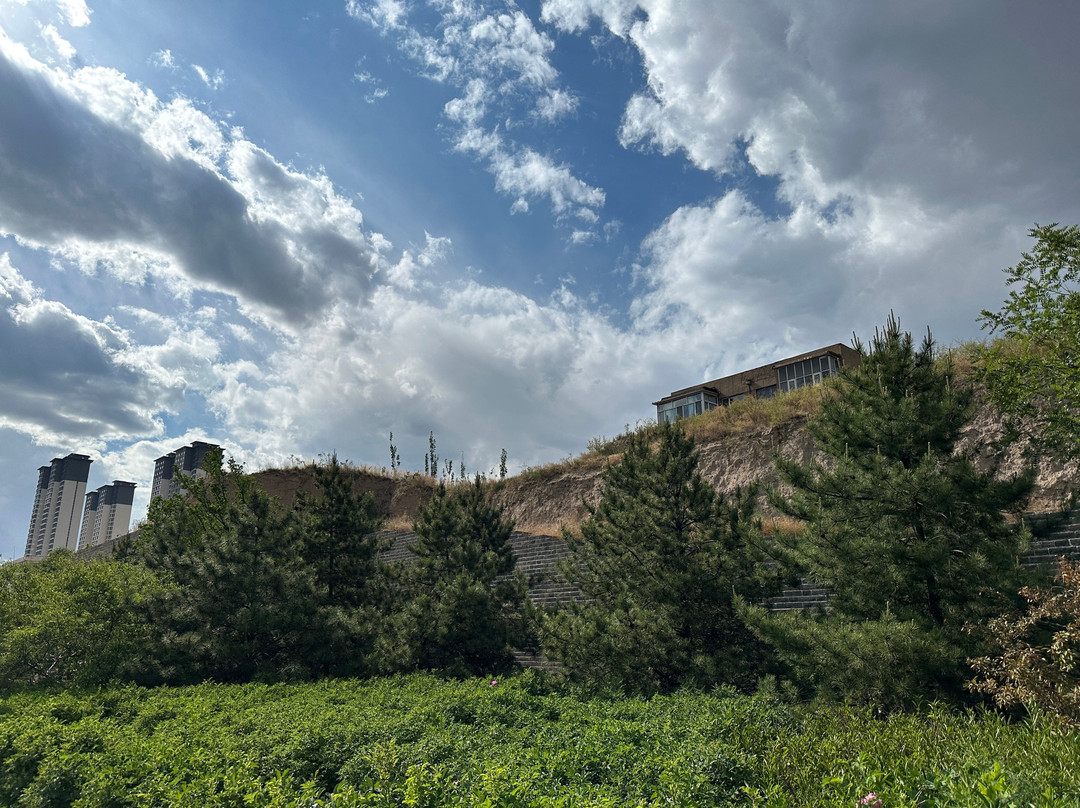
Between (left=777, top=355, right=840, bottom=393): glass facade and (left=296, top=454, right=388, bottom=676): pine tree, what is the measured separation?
24178 mm

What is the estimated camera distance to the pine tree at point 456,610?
13.8 m

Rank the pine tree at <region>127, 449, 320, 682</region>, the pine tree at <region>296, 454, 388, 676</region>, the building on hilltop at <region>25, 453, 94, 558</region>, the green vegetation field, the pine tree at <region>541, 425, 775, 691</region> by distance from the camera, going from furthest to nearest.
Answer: the building on hilltop at <region>25, 453, 94, 558</region> → the pine tree at <region>296, 454, 388, 676</region> → the pine tree at <region>127, 449, 320, 682</region> → the pine tree at <region>541, 425, 775, 691</region> → the green vegetation field

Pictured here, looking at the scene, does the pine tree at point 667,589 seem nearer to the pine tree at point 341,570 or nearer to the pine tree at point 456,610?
the pine tree at point 456,610

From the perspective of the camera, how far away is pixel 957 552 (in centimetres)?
871

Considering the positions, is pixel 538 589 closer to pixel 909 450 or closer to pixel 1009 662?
pixel 909 450

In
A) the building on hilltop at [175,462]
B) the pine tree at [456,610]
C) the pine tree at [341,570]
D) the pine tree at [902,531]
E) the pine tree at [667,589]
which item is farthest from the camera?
the building on hilltop at [175,462]

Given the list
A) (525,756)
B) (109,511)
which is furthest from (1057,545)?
(109,511)

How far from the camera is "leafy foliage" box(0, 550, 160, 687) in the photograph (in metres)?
12.4

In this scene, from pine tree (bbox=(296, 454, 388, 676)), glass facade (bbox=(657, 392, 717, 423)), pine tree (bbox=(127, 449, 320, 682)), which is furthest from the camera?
glass facade (bbox=(657, 392, 717, 423))

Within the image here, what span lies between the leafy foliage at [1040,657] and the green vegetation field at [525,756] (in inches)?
15.2

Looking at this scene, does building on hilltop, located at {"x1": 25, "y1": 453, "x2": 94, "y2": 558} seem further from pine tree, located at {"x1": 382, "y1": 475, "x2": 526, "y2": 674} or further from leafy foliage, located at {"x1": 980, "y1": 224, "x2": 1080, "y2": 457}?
leafy foliage, located at {"x1": 980, "y1": 224, "x2": 1080, "y2": 457}

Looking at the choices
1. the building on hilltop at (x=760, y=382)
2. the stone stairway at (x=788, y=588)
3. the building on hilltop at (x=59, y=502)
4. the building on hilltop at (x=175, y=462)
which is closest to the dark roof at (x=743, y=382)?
the building on hilltop at (x=760, y=382)

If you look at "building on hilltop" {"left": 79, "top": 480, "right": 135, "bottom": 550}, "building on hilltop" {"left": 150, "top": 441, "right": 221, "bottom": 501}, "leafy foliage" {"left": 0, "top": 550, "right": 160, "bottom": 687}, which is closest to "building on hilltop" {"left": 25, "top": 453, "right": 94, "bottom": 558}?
"building on hilltop" {"left": 79, "top": 480, "right": 135, "bottom": 550}

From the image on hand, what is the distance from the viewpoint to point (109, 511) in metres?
106
